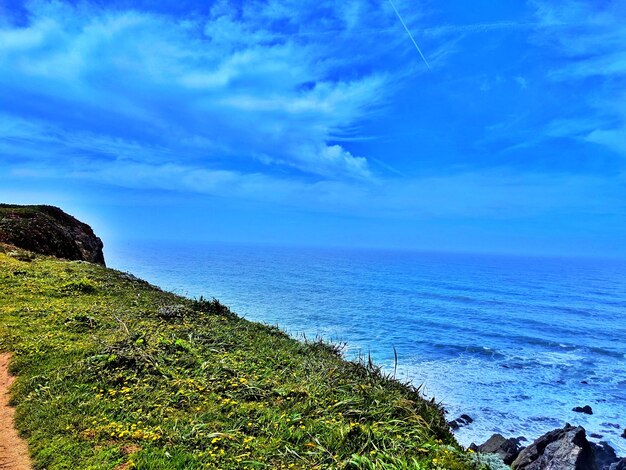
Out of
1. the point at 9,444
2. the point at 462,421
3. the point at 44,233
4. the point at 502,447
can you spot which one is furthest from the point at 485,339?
the point at 44,233

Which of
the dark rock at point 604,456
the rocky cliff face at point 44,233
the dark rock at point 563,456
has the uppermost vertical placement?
the rocky cliff face at point 44,233

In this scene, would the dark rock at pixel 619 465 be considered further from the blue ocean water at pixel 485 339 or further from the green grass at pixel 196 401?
the green grass at pixel 196 401

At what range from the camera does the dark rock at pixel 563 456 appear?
14.3 metres

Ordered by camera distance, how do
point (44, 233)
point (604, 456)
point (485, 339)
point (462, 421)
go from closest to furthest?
1. point (604, 456)
2. point (462, 421)
3. point (44, 233)
4. point (485, 339)

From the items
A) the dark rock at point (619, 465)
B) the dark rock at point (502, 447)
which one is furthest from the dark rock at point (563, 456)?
the dark rock at point (619, 465)

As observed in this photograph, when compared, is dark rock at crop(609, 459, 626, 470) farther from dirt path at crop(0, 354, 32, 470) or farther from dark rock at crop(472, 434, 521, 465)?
dirt path at crop(0, 354, 32, 470)

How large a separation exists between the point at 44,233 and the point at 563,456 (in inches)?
1523

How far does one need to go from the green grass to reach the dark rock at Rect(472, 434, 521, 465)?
12.6 m

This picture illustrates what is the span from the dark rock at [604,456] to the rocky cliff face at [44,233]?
40.3 m

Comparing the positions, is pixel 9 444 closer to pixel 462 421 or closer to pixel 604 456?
pixel 462 421

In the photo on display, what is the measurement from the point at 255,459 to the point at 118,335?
6.87m

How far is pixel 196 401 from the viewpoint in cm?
793

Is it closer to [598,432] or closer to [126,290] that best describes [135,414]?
[126,290]

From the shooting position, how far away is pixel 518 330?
4900 centimetres
